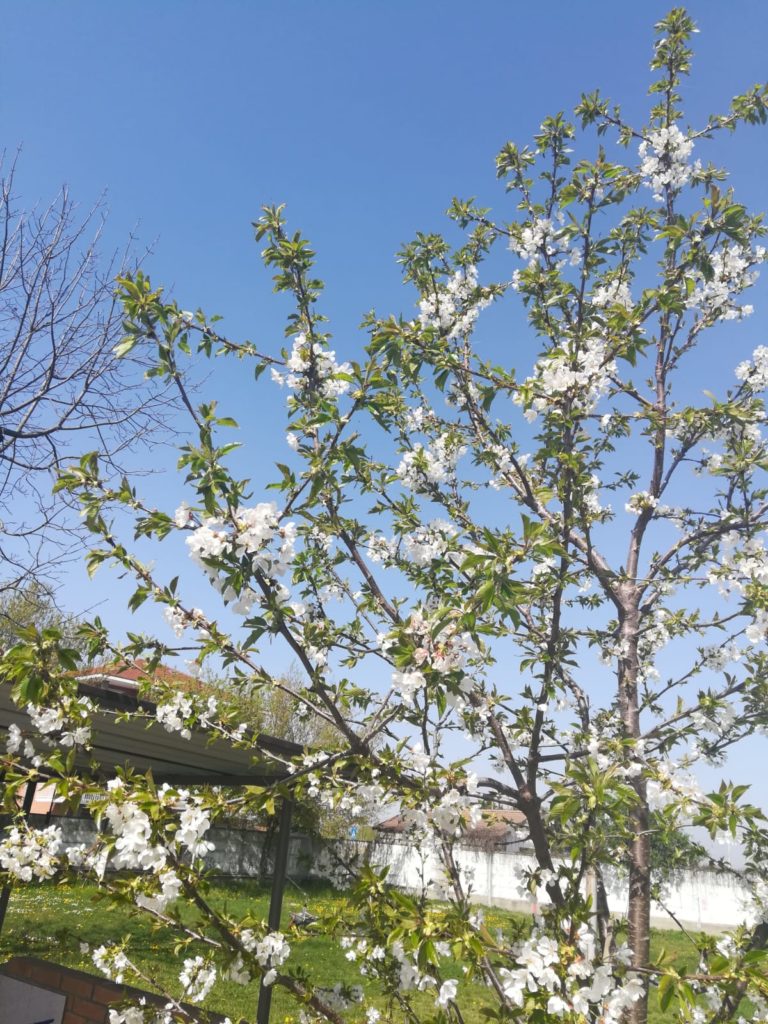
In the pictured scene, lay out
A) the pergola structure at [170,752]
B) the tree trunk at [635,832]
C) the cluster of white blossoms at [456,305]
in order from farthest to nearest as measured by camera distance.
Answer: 1. the cluster of white blossoms at [456,305]
2. the pergola structure at [170,752]
3. the tree trunk at [635,832]

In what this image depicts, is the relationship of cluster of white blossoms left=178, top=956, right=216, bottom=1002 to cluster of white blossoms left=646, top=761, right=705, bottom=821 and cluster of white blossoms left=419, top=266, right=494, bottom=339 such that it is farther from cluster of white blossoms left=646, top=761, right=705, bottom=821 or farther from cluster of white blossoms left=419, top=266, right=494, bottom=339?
cluster of white blossoms left=419, top=266, right=494, bottom=339

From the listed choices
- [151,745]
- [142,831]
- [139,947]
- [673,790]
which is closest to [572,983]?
[673,790]

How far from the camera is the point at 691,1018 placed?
1.87m

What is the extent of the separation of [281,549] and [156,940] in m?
8.53

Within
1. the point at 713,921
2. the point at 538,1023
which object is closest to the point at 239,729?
the point at 538,1023

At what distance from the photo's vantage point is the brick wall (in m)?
3.05

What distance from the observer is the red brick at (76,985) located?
3.19m

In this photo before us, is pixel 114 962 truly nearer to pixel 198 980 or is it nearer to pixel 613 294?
pixel 198 980

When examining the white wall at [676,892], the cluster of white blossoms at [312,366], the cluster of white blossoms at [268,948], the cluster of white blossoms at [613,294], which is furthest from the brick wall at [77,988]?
the white wall at [676,892]

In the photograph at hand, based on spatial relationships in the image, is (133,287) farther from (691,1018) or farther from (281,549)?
(691,1018)

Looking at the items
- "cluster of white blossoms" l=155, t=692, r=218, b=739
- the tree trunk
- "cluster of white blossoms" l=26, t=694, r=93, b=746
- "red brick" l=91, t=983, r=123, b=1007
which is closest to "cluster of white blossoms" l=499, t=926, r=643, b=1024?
the tree trunk

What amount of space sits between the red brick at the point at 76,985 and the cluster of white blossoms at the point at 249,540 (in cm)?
260

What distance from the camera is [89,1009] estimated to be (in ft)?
10.3

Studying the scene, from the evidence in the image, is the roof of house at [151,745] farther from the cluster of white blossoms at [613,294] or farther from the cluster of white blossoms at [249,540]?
the cluster of white blossoms at [613,294]
